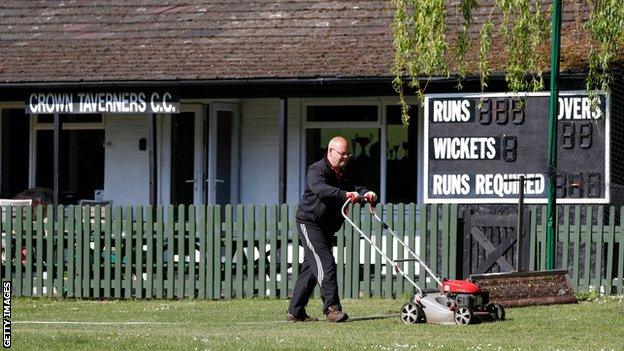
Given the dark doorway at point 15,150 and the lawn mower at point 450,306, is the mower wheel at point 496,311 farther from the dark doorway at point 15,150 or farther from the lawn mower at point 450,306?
the dark doorway at point 15,150

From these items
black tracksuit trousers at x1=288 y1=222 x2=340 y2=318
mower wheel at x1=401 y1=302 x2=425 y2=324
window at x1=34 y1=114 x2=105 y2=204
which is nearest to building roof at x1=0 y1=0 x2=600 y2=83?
window at x1=34 y1=114 x2=105 y2=204

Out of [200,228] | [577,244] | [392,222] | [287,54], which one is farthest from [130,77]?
[577,244]

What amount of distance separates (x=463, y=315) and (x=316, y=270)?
1490 millimetres

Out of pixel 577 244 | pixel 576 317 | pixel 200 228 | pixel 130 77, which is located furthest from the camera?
pixel 130 77

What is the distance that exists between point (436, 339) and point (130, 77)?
10.4m

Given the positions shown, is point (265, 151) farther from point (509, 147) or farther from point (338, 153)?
point (338, 153)

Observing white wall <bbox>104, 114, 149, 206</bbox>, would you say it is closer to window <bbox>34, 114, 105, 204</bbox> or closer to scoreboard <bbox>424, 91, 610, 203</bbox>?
window <bbox>34, 114, 105, 204</bbox>

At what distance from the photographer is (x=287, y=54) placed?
69.8ft

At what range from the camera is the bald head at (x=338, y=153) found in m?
13.5

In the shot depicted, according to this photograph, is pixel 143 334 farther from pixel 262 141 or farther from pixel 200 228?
pixel 262 141

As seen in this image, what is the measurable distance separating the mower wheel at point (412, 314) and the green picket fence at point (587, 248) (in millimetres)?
4379

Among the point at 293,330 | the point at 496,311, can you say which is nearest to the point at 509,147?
the point at 496,311

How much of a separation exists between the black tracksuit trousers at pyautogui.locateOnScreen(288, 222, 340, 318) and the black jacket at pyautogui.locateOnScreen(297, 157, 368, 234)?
8 cm

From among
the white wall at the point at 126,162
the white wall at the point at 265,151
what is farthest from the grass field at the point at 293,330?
the white wall at the point at 126,162
